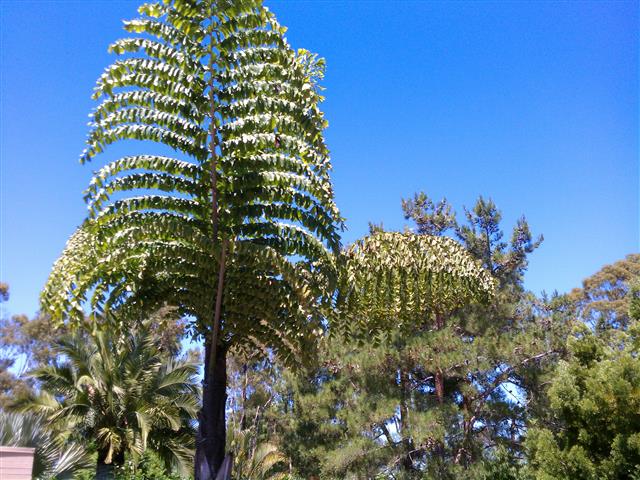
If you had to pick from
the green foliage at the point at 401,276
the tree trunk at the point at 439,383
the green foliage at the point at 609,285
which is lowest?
the tree trunk at the point at 439,383

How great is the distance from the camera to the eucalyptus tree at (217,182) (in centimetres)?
425

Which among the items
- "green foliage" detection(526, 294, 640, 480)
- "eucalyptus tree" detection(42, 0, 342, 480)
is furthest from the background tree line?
"eucalyptus tree" detection(42, 0, 342, 480)

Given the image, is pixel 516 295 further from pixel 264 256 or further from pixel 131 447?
pixel 264 256

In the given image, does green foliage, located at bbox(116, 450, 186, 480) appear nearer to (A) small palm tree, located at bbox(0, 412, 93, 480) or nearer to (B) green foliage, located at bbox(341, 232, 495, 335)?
(A) small palm tree, located at bbox(0, 412, 93, 480)

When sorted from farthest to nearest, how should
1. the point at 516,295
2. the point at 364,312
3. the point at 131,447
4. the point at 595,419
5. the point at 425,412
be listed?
the point at 516,295, the point at 425,412, the point at 131,447, the point at 595,419, the point at 364,312

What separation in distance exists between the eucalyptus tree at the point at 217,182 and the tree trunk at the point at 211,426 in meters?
0.01

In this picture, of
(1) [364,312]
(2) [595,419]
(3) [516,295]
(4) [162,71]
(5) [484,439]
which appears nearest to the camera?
(4) [162,71]

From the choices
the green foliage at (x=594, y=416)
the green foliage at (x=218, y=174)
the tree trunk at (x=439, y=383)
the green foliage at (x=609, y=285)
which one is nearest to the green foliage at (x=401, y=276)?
the green foliage at (x=218, y=174)

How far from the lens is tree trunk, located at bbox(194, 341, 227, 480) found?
4.23 meters

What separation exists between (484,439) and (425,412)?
76.8 inches

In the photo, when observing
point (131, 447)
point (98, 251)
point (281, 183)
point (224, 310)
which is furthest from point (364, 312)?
point (131, 447)

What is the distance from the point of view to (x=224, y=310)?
477 centimetres

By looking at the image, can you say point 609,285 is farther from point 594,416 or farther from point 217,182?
point 217,182

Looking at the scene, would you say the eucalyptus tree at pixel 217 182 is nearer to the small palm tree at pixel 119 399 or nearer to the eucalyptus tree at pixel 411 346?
the eucalyptus tree at pixel 411 346
